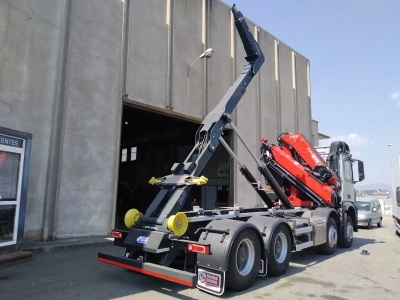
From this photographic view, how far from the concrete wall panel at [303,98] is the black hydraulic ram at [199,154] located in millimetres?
12458

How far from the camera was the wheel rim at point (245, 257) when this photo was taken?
5.66m

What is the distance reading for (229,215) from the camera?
21.8 feet

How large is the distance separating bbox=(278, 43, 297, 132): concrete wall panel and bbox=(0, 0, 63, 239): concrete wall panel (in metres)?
13.3

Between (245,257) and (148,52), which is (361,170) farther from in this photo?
(148,52)

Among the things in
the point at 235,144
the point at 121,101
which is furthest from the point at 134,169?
the point at 121,101

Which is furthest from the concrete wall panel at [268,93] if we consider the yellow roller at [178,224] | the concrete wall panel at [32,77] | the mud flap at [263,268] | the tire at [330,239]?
the yellow roller at [178,224]

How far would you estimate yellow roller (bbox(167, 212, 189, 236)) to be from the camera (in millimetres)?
5258

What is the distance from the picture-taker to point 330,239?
29.9ft

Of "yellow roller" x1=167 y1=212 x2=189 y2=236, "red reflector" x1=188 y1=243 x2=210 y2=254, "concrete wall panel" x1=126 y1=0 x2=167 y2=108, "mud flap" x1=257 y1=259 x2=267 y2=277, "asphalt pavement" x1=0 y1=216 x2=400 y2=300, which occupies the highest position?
"concrete wall panel" x1=126 y1=0 x2=167 y2=108

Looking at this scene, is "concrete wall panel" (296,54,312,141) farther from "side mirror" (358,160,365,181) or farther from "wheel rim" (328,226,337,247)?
"wheel rim" (328,226,337,247)

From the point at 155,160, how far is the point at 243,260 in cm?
1982

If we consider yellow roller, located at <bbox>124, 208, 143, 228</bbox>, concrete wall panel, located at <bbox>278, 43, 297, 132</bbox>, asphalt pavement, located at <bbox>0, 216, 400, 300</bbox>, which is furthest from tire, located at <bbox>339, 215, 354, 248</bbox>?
concrete wall panel, located at <bbox>278, 43, 297, 132</bbox>

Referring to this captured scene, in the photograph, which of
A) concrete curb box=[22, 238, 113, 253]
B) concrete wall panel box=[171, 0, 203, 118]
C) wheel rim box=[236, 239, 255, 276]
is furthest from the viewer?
concrete wall panel box=[171, 0, 203, 118]

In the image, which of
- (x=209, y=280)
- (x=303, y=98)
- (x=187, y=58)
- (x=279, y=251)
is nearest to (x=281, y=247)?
(x=279, y=251)
